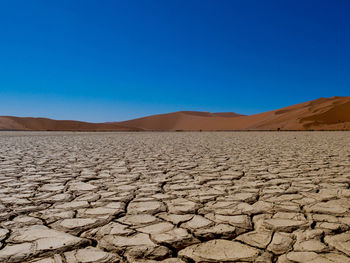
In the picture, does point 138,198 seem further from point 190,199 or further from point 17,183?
point 17,183

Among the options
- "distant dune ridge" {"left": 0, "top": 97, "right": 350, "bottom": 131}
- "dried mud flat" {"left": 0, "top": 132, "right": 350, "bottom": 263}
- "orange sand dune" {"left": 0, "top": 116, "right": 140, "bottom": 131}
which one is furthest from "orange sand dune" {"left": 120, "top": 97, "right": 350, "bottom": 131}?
"dried mud flat" {"left": 0, "top": 132, "right": 350, "bottom": 263}

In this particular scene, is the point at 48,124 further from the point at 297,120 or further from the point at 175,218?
the point at 175,218

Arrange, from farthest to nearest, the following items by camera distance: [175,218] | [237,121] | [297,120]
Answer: [237,121] → [297,120] → [175,218]

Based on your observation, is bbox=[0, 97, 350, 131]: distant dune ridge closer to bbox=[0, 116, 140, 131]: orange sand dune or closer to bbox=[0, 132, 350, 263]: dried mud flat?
bbox=[0, 116, 140, 131]: orange sand dune

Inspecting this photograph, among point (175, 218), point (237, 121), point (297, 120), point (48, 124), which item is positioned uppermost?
point (237, 121)

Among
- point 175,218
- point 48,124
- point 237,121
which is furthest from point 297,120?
point 48,124

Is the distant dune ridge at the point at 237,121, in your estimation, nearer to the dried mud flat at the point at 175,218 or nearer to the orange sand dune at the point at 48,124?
the orange sand dune at the point at 48,124

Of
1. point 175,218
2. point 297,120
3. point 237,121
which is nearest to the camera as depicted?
point 175,218

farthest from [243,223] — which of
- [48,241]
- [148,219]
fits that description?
[48,241]

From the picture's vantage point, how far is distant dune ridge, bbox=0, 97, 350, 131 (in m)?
25.8

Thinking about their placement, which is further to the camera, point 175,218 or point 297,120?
point 297,120

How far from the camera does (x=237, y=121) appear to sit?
50688 millimetres

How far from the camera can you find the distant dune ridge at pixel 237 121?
25.8m

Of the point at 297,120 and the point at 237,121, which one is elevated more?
the point at 237,121
